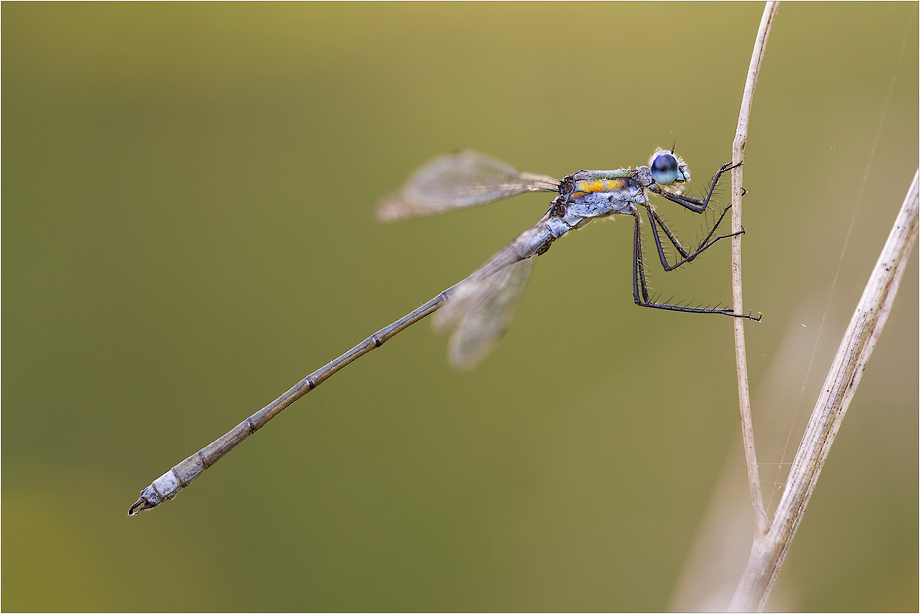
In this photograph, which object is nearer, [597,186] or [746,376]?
[746,376]

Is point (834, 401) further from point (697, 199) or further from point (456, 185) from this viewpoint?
point (456, 185)

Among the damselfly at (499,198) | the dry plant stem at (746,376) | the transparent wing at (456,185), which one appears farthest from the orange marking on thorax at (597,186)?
the dry plant stem at (746,376)

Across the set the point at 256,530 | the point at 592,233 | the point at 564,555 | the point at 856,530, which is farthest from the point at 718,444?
the point at 256,530

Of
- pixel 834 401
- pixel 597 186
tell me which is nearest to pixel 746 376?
pixel 834 401

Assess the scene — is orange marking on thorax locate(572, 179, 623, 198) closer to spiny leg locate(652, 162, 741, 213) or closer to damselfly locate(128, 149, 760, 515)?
damselfly locate(128, 149, 760, 515)

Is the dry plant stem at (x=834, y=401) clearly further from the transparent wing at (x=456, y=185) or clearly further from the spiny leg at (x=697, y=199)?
the transparent wing at (x=456, y=185)
